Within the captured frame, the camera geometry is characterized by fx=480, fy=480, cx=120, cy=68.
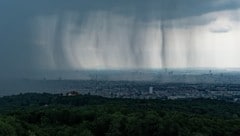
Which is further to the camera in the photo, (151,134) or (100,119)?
(100,119)

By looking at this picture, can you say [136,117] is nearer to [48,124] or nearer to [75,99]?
[48,124]

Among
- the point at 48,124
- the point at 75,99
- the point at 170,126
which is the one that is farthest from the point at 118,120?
the point at 75,99

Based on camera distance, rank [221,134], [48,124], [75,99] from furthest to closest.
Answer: [75,99] < [48,124] < [221,134]

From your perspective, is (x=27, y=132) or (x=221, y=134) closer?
(x=27, y=132)

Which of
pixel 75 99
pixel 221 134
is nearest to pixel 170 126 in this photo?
pixel 221 134

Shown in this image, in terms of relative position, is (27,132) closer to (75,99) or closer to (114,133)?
(114,133)

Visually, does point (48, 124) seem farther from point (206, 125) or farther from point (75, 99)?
Result: point (75, 99)

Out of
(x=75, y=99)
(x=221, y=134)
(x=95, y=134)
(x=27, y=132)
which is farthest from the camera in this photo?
(x=75, y=99)

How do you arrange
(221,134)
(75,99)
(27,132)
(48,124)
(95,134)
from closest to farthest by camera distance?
1. (27,132)
2. (221,134)
3. (95,134)
4. (48,124)
5. (75,99)

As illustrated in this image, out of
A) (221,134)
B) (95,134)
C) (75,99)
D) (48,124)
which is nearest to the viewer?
(221,134)
